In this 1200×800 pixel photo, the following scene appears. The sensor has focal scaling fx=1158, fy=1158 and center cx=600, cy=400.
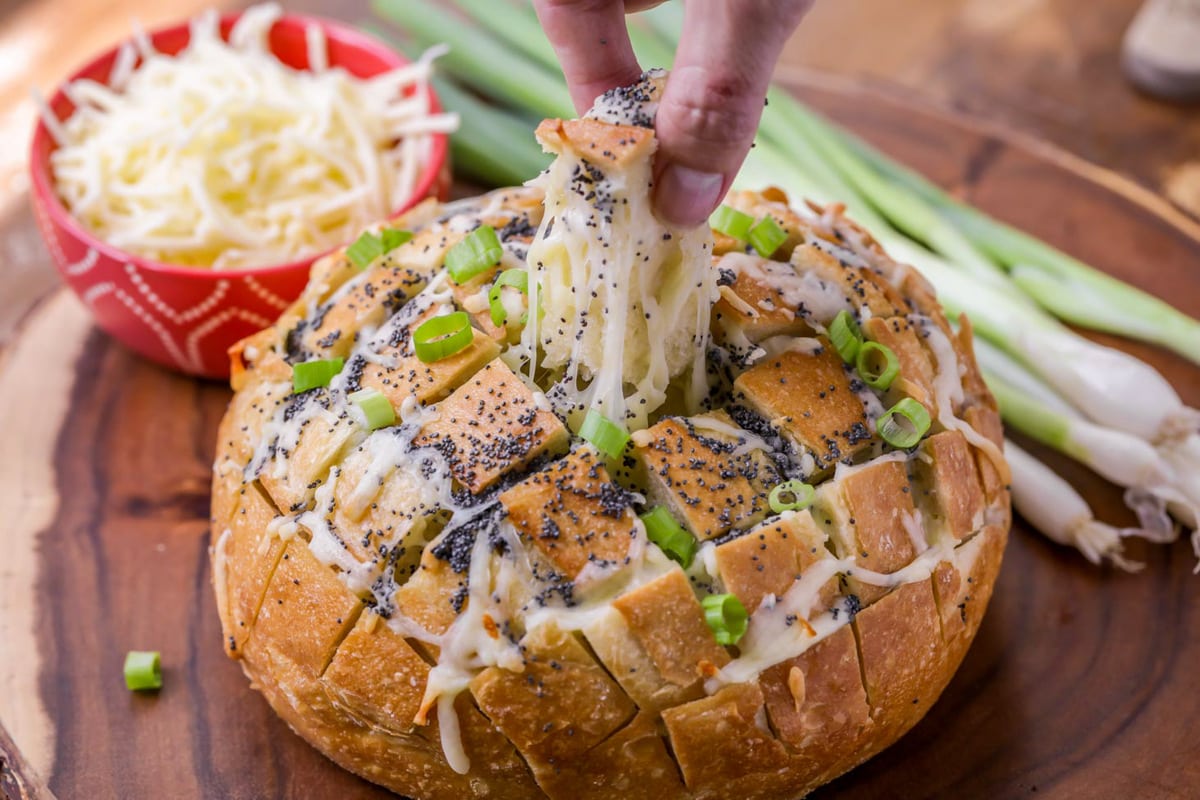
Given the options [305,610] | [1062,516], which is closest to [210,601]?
[305,610]

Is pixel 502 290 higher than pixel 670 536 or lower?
higher

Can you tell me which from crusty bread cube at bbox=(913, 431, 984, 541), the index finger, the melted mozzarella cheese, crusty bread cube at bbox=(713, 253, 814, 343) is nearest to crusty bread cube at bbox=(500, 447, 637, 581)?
the melted mozzarella cheese

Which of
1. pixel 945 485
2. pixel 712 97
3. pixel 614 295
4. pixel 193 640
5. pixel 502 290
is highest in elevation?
pixel 712 97

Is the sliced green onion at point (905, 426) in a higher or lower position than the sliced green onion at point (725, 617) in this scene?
higher

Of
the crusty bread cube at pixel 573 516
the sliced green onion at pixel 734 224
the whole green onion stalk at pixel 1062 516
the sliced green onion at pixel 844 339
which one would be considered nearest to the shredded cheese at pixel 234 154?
the sliced green onion at pixel 734 224

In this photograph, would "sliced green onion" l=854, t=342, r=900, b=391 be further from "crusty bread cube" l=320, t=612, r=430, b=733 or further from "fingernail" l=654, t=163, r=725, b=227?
"crusty bread cube" l=320, t=612, r=430, b=733

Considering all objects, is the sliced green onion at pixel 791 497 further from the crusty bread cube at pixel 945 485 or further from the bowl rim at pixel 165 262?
the bowl rim at pixel 165 262

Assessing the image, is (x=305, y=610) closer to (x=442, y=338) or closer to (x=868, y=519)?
(x=442, y=338)
